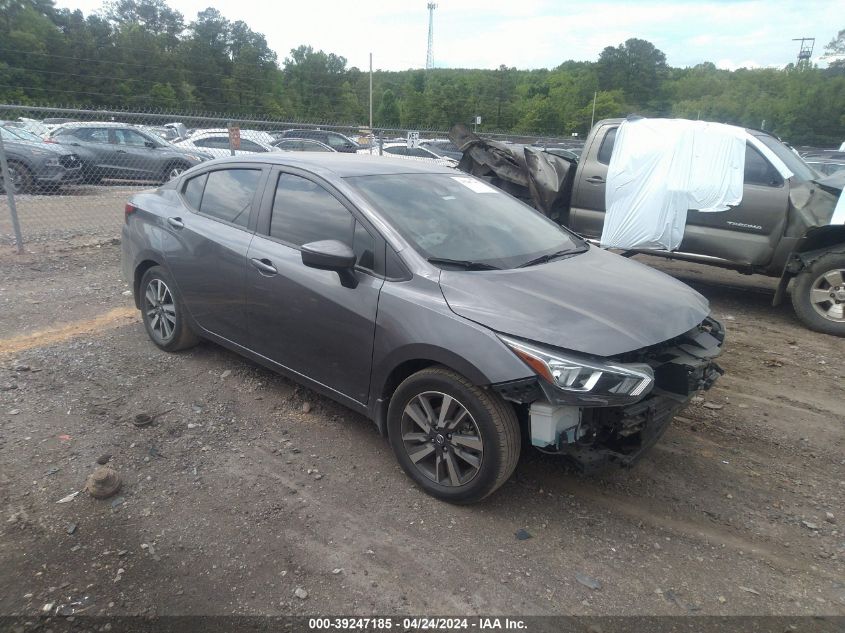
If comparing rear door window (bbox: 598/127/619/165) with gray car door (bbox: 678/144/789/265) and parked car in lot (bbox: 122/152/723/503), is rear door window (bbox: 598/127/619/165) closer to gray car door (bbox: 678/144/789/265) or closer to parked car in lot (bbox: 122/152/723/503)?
gray car door (bbox: 678/144/789/265)

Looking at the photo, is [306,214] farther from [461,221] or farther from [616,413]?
[616,413]

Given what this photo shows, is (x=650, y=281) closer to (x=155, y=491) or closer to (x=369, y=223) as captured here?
(x=369, y=223)

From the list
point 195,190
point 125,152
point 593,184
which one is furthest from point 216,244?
point 125,152

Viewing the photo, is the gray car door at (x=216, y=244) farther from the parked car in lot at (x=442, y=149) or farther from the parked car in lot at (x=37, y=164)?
the parked car in lot at (x=442, y=149)

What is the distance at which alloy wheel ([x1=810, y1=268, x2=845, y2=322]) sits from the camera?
578 centimetres

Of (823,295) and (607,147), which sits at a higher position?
(607,147)

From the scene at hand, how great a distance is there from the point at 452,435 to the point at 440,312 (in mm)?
622

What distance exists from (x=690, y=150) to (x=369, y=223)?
4924 mm

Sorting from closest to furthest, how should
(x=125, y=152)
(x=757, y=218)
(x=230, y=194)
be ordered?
1. (x=230, y=194)
2. (x=757, y=218)
3. (x=125, y=152)

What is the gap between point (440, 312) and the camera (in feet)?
9.73

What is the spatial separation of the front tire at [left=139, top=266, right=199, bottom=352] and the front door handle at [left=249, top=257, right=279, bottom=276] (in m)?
1.02

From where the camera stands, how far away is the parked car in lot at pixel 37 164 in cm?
1067

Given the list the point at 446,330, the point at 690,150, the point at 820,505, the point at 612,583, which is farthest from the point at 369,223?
the point at 690,150

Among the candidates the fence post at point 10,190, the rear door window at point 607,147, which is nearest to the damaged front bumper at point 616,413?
the rear door window at point 607,147
